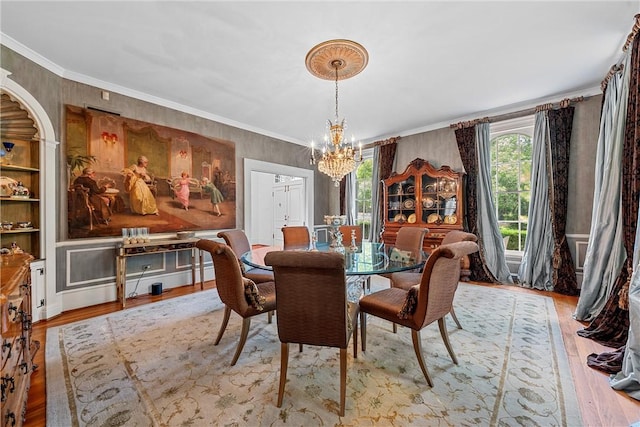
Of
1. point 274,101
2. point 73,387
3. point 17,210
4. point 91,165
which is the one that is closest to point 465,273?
point 274,101

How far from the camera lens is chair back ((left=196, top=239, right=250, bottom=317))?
187 centimetres

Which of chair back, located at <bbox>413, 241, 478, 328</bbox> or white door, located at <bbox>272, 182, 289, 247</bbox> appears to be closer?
chair back, located at <bbox>413, 241, 478, 328</bbox>

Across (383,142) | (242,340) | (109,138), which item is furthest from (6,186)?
(383,142)

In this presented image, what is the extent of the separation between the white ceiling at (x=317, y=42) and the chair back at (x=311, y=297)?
2.01 m

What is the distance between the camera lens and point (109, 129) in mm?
3377

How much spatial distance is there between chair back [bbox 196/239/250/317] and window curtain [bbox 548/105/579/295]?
4.23 meters

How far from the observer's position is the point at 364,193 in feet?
20.4

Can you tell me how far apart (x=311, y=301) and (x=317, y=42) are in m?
2.35

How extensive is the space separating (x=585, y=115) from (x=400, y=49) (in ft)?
9.78

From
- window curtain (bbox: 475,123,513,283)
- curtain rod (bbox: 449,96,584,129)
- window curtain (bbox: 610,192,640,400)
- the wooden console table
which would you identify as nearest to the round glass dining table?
window curtain (bbox: 610,192,640,400)

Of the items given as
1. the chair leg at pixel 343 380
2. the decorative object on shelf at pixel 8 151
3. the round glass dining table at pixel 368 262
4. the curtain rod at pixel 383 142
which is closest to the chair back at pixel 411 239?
the round glass dining table at pixel 368 262

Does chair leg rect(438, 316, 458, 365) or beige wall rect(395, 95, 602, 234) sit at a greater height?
beige wall rect(395, 95, 602, 234)

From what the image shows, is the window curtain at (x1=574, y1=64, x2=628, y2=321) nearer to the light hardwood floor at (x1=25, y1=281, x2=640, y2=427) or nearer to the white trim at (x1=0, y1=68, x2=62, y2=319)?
the light hardwood floor at (x1=25, y1=281, x2=640, y2=427)

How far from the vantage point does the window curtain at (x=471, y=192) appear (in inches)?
170
